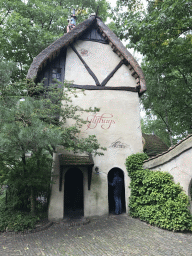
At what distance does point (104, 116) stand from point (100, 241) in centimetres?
500

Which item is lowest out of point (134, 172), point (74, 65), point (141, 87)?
point (134, 172)

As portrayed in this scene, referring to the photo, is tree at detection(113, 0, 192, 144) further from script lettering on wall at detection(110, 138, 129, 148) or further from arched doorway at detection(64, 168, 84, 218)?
arched doorway at detection(64, 168, 84, 218)

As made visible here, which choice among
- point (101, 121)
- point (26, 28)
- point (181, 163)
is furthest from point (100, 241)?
point (26, 28)

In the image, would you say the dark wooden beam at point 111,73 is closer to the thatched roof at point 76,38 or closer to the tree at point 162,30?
the thatched roof at point 76,38

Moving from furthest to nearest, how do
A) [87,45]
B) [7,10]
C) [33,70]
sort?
[7,10], [87,45], [33,70]

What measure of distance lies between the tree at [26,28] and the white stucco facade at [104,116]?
381cm

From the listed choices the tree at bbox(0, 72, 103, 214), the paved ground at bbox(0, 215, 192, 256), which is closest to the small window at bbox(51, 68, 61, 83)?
the tree at bbox(0, 72, 103, 214)

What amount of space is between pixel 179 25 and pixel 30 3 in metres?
10.2

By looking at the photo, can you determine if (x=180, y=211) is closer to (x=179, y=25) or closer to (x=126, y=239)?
(x=126, y=239)

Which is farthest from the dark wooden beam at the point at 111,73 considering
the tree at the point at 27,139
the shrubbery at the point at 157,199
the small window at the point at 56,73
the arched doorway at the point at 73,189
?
the arched doorway at the point at 73,189

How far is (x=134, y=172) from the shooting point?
25.5 feet

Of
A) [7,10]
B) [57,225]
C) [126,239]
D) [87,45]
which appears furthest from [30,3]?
[126,239]

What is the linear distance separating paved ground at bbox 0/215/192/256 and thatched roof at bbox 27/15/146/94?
577 centimetres

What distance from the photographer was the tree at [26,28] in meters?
11.0
